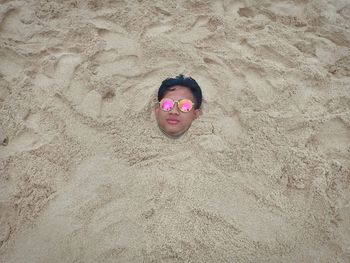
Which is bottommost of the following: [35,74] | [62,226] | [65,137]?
[62,226]

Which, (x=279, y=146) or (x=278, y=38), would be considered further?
(x=278, y=38)

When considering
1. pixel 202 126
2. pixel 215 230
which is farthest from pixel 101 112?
pixel 215 230

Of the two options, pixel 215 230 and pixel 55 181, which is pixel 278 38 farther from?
pixel 55 181

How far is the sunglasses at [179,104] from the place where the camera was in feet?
8.35

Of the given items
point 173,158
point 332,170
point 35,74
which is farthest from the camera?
point 35,74

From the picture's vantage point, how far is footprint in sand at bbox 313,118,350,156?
95.2 inches

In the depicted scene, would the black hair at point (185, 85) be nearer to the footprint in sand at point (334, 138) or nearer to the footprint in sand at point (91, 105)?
the footprint in sand at point (91, 105)

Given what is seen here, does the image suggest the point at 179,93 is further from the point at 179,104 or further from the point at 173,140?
the point at 173,140

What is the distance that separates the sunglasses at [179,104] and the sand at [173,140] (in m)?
0.15

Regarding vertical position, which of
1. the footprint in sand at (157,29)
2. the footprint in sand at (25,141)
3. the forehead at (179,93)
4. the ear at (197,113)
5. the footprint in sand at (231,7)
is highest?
the footprint in sand at (231,7)

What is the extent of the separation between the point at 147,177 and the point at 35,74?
1121 millimetres

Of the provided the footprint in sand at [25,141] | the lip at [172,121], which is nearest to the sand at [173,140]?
the footprint in sand at [25,141]

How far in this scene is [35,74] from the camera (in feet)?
8.75

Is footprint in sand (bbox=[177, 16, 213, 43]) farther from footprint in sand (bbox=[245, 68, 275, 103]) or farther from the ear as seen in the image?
the ear
